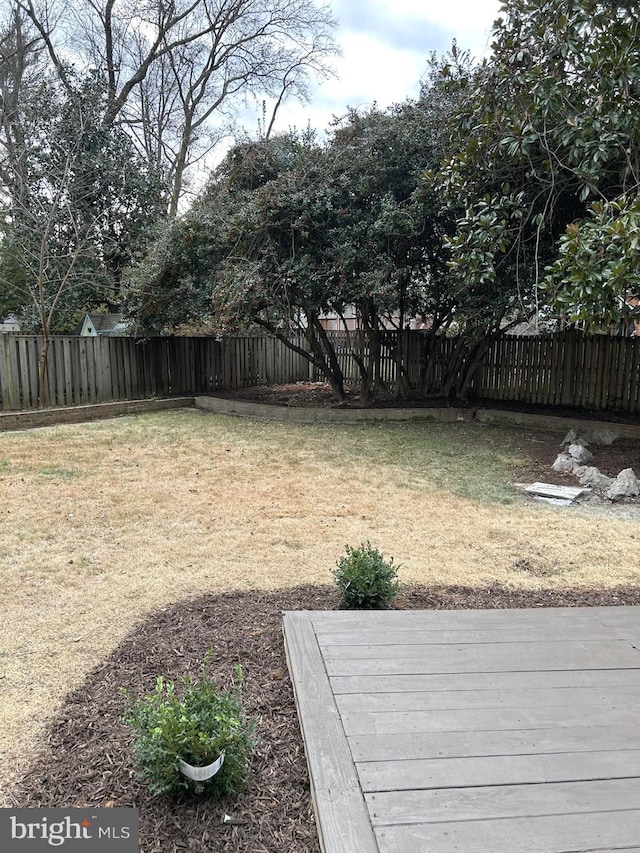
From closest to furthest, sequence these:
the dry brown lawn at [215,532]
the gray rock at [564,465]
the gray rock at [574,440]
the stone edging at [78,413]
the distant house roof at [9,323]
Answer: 1. the dry brown lawn at [215,532]
2. the gray rock at [564,465]
3. the gray rock at [574,440]
4. the stone edging at [78,413]
5. the distant house roof at [9,323]

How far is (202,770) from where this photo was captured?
1431mm

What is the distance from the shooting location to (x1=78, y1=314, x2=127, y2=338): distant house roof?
1201 cm

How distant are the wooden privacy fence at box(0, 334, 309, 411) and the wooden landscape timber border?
0.02m

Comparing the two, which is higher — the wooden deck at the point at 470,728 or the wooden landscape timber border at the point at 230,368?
the wooden landscape timber border at the point at 230,368

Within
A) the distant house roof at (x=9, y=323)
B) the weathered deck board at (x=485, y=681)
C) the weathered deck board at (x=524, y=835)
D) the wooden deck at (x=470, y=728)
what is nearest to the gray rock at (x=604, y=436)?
the wooden deck at (x=470, y=728)

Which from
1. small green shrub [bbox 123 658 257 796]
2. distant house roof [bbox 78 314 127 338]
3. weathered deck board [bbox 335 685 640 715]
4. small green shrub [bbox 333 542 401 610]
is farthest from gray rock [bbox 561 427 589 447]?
distant house roof [bbox 78 314 127 338]

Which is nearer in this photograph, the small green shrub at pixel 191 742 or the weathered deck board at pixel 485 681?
the small green shrub at pixel 191 742

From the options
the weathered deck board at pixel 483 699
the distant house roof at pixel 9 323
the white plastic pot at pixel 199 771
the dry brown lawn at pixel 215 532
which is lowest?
the dry brown lawn at pixel 215 532

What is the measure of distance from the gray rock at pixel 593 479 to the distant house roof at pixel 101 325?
9.39 m

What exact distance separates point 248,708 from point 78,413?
7737 mm

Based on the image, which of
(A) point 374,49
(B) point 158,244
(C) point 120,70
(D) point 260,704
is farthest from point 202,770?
(C) point 120,70

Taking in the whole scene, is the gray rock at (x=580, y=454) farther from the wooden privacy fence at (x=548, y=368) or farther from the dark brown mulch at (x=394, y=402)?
the wooden privacy fence at (x=548, y=368)

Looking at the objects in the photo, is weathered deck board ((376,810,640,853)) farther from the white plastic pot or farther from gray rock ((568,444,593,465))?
gray rock ((568,444,593,465))

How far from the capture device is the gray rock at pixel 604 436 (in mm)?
7074
